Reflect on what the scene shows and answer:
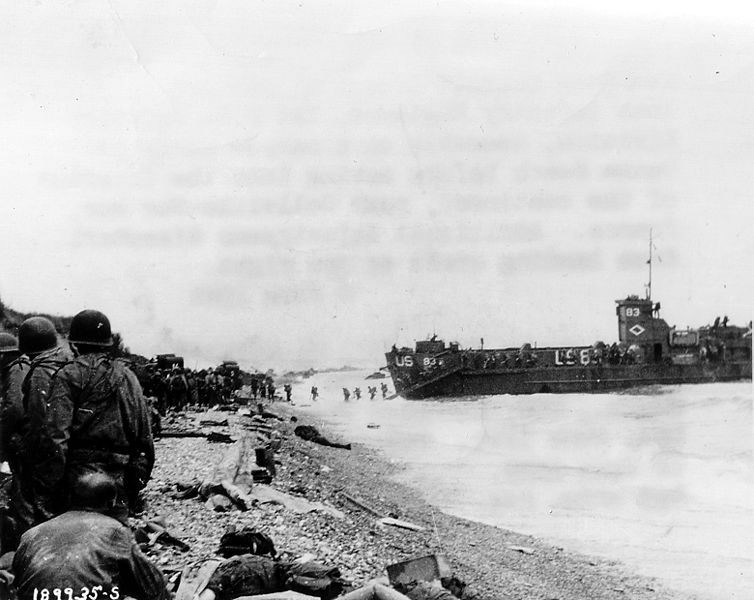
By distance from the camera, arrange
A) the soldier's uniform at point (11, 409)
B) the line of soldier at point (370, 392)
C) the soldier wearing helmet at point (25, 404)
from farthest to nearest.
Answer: the line of soldier at point (370, 392) < the soldier's uniform at point (11, 409) < the soldier wearing helmet at point (25, 404)

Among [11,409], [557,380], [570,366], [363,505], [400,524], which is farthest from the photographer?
[570,366]

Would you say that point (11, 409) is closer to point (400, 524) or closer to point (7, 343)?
point (7, 343)

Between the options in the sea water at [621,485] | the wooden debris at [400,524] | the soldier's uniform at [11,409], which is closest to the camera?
the soldier's uniform at [11,409]

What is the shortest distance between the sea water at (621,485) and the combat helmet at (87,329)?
603 centimetres

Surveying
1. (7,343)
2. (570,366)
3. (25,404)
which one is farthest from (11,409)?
(570,366)

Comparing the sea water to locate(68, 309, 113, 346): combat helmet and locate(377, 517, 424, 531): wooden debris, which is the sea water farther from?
locate(68, 309, 113, 346): combat helmet

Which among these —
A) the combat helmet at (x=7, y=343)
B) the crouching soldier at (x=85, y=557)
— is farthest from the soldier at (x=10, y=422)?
the crouching soldier at (x=85, y=557)

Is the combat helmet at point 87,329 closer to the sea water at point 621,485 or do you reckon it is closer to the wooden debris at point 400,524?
the wooden debris at point 400,524

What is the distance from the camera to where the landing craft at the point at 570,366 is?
69.4ft

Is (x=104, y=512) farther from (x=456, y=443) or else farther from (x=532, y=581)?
(x=456, y=443)

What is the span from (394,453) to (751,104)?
8.76 meters

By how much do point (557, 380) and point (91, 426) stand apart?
2339 cm

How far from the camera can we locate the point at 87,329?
9.89 ft

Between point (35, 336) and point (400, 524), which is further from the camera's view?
point (400, 524)
